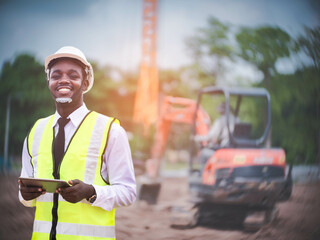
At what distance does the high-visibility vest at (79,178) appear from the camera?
4.92 ft

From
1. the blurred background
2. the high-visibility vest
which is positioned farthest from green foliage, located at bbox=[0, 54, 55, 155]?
the high-visibility vest

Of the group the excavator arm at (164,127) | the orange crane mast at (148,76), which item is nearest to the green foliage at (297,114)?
the excavator arm at (164,127)

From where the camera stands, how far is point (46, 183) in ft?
4.39

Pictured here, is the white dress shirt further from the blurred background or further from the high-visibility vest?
the blurred background

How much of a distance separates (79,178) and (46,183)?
0.58 feet

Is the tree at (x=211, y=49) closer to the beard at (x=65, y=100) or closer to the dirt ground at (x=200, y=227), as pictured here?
the dirt ground at (x=200, y=227)

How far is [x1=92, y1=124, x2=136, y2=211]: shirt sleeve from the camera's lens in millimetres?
1463

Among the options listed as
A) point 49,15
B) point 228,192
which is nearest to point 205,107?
point 228,192

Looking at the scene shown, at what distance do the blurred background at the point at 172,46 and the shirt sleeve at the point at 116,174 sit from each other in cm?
181

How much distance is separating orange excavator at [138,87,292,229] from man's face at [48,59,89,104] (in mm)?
2075

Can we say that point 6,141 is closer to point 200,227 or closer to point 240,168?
point 200,227

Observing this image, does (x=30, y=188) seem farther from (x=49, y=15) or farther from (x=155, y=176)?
(x=155, y=176)

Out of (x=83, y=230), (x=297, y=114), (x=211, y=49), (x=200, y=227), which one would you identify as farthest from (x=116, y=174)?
(x=211, y=49)

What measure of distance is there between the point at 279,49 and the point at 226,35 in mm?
556
